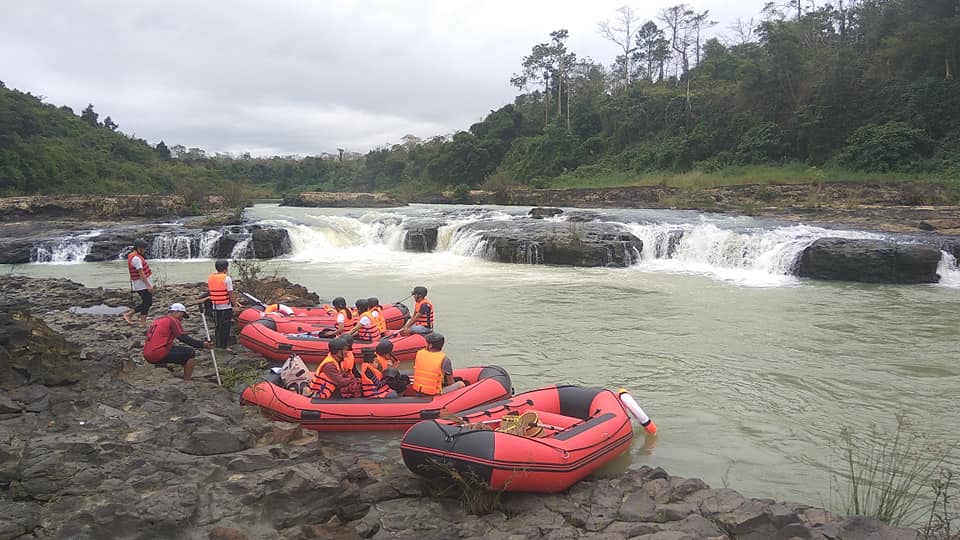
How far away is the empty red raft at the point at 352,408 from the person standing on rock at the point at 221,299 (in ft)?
7.28

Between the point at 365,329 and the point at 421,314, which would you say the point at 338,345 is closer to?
the point at 365,329

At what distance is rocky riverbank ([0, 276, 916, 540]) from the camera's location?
3299mm

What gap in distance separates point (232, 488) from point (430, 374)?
225 centimetres

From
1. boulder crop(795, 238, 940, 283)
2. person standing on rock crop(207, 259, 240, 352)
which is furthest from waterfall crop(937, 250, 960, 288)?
person standing on rock crop(207, 259, 240, 352)

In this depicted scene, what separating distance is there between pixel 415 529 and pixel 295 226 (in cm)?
1821

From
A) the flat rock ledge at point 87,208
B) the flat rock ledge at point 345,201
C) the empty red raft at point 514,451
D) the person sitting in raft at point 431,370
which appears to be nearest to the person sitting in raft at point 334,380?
the person sitting in raft at point 431,370

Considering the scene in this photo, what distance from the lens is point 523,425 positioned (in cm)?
467

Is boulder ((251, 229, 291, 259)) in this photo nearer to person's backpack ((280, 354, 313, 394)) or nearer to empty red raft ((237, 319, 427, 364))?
empty red raft ((237, 319, 427, 364))

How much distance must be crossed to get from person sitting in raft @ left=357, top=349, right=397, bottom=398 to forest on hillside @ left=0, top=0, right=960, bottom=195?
2428 cm

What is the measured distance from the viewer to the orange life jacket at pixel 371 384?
5.62 m

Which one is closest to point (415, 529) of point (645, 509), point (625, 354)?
point (645, 509)

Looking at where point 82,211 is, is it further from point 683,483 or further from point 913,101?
point 913,101

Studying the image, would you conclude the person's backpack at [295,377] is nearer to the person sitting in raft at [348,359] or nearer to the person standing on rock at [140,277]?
the person sitting in raft at [348,359]

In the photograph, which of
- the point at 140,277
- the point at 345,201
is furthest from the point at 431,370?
the point at 345,201
